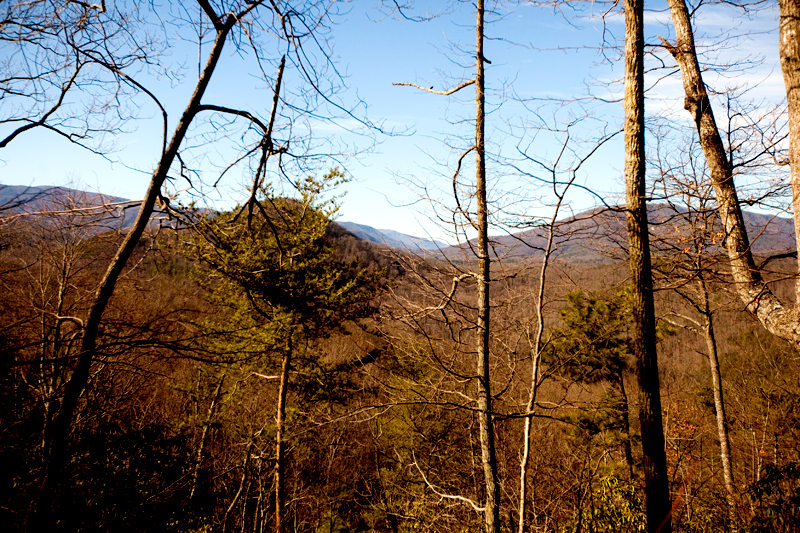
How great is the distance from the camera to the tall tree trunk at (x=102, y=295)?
208 centimetres

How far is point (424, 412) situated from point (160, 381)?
17148 millimetres

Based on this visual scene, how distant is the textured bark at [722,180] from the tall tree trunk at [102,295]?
15.6ft

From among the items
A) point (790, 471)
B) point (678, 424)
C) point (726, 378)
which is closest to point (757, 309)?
point (790, 471)

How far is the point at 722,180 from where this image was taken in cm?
396

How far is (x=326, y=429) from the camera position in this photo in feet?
64.4

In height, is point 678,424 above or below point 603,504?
below

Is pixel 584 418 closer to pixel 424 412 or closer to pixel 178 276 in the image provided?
pixel 424 412

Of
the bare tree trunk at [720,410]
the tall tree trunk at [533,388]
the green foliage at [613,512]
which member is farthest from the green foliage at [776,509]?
the bare tree trunk at [720,410]

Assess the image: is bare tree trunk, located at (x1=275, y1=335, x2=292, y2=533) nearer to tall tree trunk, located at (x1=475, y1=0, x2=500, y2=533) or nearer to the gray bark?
tall tree trunk, located at (x1=475, y1=0, x2=500, y2=533)

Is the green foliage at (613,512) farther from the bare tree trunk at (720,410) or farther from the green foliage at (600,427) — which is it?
the green foliage at (600,427)

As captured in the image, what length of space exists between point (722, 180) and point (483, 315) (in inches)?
111

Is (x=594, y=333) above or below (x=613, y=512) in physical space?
above

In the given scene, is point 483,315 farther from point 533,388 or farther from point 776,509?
point 776,509

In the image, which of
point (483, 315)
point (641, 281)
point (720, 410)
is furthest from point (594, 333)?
point (641, 281)
